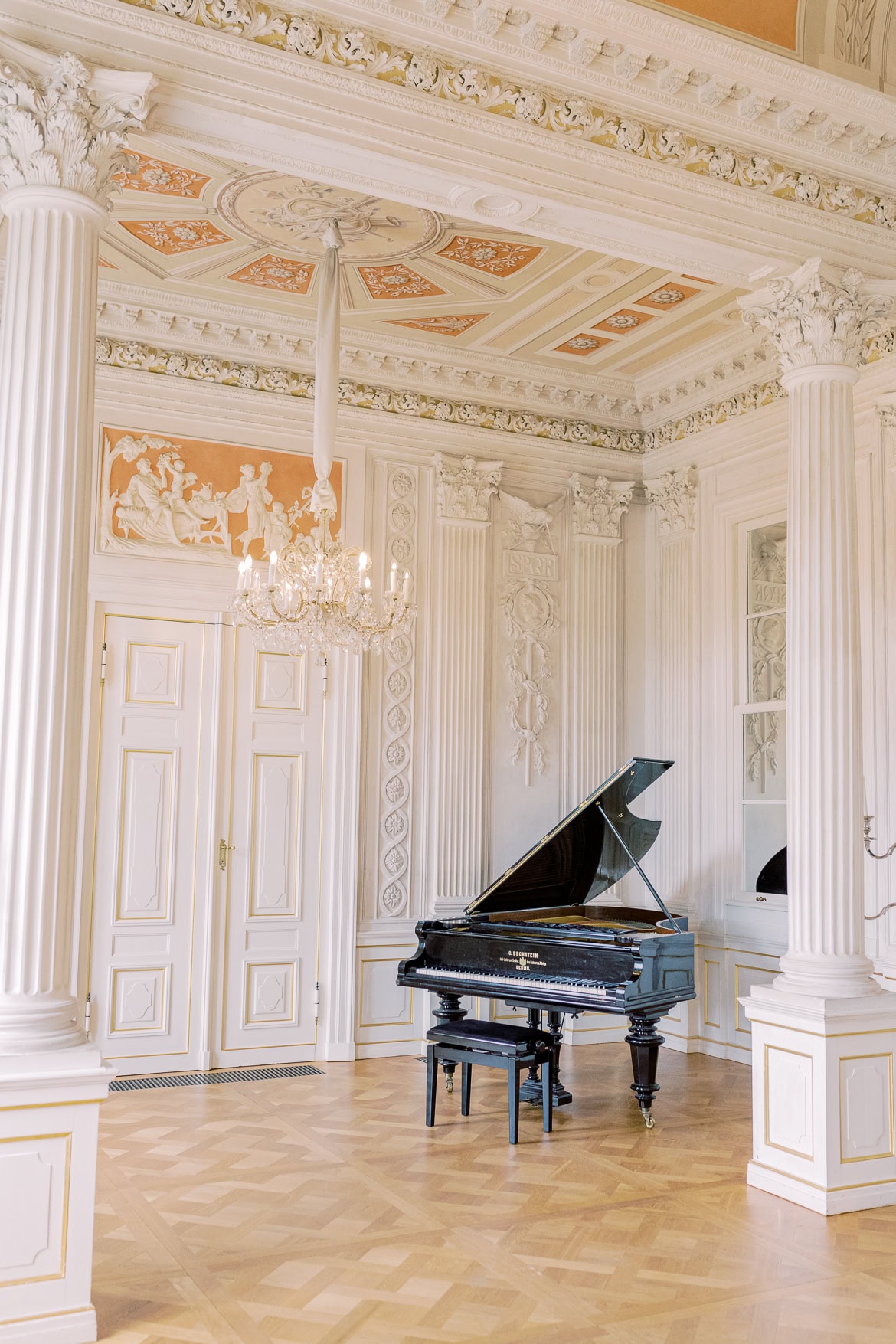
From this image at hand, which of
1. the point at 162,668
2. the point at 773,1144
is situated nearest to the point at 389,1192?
the point at 773,1144

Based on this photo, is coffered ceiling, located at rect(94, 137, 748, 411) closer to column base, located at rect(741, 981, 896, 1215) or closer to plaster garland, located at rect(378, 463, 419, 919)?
plaster garland, located at rect(378, 463, 419, 919)

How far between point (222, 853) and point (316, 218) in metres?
3.67

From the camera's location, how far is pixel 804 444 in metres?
5.14

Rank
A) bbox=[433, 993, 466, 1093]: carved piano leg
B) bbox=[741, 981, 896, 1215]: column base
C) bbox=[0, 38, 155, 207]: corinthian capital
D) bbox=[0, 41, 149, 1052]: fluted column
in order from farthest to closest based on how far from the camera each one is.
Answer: bbox=[433, 993, 466, 1093]: carved piano leg → bbox=[741, 981, 896, 1215]: column base → bbox=[0, 38, 155, 207]: corinthian capital → bbox=[0, 41, 149, 1052]: fluted column

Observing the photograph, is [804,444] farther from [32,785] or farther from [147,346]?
[147,346]

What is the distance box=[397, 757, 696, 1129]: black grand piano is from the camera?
5.66m

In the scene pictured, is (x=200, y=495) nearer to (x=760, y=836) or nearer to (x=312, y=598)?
(x=312, y=598)

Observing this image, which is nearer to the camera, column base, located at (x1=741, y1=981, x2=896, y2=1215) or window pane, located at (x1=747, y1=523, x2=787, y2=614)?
column base, located at (x1=741, y1=981, x2=896, y2=1215)

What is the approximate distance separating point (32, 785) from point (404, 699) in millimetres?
4317

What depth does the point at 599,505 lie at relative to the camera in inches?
330

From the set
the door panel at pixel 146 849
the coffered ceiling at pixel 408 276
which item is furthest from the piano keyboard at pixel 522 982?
the coffered ceiling at pixel 408 276

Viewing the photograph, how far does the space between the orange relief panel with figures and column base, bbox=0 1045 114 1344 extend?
4.18 metres

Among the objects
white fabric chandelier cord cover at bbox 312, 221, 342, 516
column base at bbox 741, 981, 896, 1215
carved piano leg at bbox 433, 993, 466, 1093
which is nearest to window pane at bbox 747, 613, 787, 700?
carved piano leg at bbox 433, 993, 466, 1093

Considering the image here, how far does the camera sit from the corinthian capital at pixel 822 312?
16.8ft
